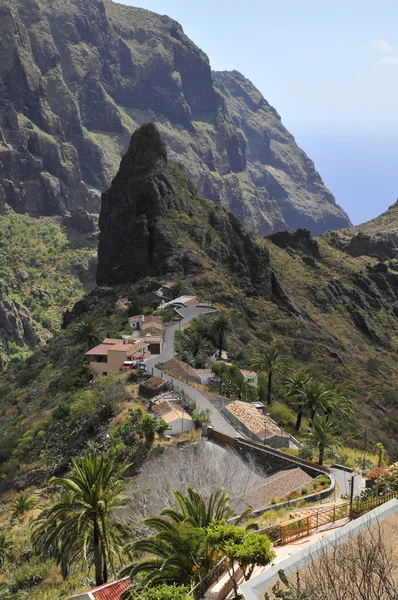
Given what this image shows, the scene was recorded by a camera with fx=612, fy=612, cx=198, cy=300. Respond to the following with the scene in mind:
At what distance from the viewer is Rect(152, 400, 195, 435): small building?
42.2 m

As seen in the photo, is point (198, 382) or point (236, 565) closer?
point (236, 565)

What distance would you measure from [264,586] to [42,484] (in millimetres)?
28802

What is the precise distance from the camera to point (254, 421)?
4550 cm

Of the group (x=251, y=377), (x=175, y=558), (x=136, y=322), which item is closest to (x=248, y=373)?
(x=251, y=377)

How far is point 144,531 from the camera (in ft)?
94.5

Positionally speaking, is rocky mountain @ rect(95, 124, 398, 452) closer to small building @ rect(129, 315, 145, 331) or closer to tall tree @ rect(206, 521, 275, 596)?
small building @ rect(129, 315, 145, 331)

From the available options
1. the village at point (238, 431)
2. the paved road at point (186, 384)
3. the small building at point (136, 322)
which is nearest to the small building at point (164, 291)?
the village at point (238, 431)

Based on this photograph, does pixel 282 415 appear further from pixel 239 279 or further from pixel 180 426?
pixel 239 279

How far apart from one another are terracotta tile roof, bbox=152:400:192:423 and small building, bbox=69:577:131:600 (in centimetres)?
2092

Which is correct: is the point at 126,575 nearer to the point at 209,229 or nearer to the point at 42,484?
the point at 42,484

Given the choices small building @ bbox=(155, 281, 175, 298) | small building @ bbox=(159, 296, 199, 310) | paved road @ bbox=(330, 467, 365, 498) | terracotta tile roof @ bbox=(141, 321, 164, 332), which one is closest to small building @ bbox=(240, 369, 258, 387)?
terracotta tile roof @ bbox=(141, 321, 164, 332)

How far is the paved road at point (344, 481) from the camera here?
34084 mm

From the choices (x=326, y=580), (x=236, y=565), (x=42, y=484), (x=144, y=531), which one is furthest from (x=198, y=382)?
(x=326, y=580)

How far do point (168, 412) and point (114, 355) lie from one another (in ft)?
46.8
